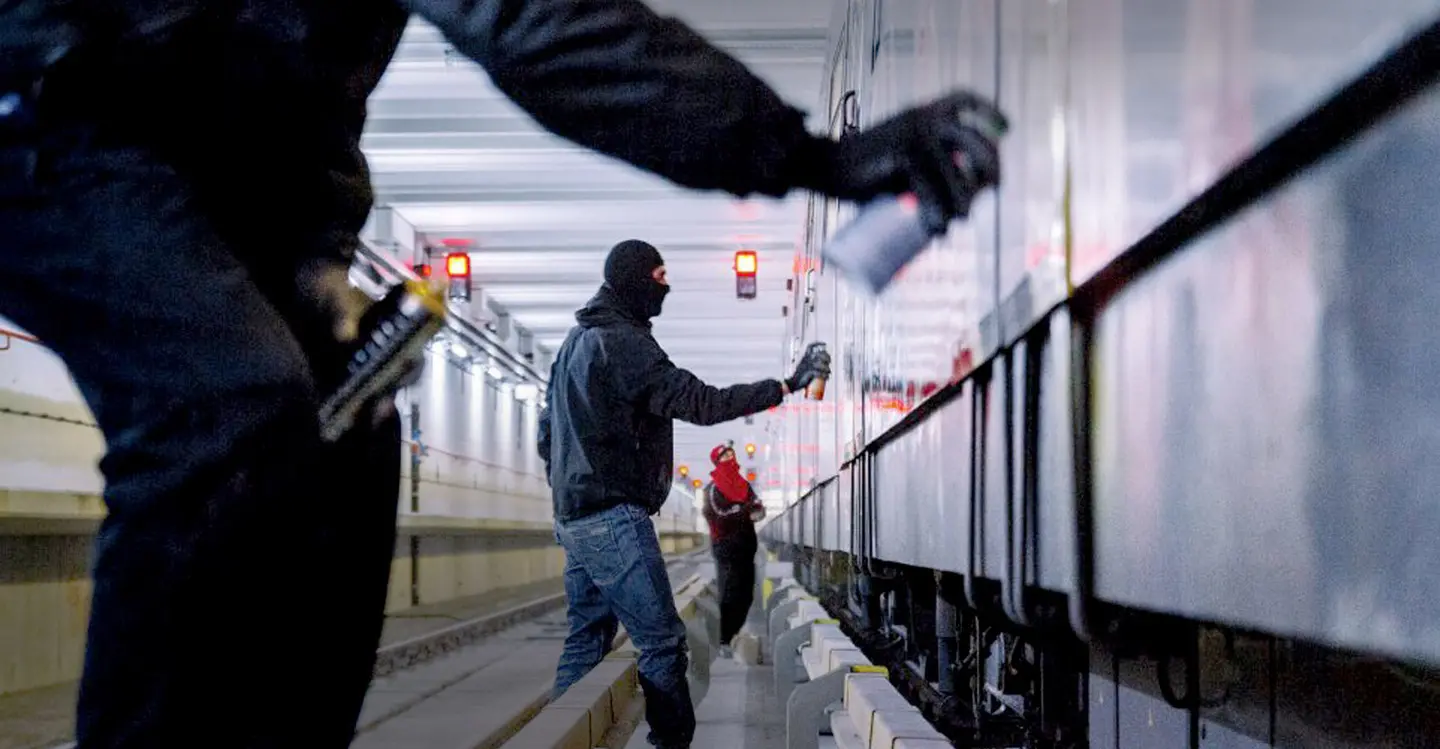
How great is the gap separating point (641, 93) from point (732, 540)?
10311 millimetres

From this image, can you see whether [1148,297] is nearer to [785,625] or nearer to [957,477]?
[957,477]

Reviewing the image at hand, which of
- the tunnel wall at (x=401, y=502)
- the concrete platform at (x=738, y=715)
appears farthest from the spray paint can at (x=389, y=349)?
the concrete platform at (x=738, y=715)

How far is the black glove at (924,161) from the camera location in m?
1.42

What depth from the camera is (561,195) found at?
17266 millimetres

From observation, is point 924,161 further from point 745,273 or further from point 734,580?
point 745,273

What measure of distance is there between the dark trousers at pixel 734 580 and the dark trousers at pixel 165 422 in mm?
9890

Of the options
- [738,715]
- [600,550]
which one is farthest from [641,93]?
[738,715]

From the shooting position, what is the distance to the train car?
104 cm

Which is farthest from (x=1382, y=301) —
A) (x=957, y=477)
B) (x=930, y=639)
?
(x=930, y=639)

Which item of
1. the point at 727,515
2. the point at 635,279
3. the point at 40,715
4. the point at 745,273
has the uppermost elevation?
the point at 745,273

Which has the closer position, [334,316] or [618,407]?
[334,316]

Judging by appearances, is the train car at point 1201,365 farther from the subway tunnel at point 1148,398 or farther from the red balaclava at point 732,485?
the red balaclava at point 732,485

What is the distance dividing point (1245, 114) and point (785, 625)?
9.23m

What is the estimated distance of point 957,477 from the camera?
2.79 metres
